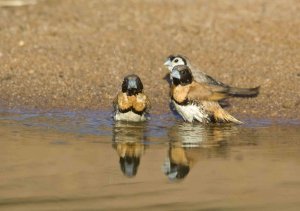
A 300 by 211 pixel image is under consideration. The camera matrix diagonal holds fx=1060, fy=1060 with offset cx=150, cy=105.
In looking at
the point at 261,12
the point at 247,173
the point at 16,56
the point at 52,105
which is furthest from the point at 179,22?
the point at 247,173

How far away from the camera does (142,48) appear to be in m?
14.8

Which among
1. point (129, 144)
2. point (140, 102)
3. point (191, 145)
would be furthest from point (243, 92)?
point (129, 144)

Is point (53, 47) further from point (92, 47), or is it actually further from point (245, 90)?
point (245, 90)

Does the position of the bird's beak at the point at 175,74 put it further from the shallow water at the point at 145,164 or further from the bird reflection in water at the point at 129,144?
the bird reflection in water at the point at 129,144

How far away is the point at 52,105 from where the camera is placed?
1261 cm

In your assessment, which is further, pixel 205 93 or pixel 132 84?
pixel 205 93

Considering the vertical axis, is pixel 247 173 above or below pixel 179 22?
below

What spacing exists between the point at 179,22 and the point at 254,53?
5.66 feet

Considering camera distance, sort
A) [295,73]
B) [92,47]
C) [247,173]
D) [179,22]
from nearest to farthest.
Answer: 1. [247,173]
2. [295,73]
3. [92,47]
4. [179,22]

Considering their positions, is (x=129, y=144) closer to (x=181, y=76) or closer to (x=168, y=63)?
(x=181, y=76)

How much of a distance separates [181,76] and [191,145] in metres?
1.90

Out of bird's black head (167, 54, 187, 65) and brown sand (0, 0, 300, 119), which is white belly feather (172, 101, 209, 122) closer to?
brown sand (0, 0, 300, 119)

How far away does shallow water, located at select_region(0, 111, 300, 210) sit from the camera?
317 inches

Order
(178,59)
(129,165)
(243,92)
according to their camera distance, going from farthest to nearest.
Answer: (178,59) → (243,92) → (129,165)
